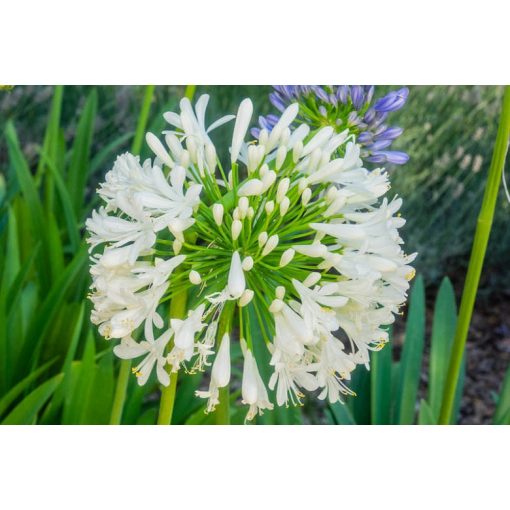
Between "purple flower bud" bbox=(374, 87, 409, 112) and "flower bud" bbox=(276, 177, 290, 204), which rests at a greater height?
"purple flower bud" bbox=(374, 87, 409, 112)

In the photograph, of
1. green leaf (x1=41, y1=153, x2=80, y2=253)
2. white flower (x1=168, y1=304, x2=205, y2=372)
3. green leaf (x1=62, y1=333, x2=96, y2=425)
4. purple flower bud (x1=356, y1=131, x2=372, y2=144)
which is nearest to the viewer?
white flower (x1=168, y1=304, x2=205, y2=372)

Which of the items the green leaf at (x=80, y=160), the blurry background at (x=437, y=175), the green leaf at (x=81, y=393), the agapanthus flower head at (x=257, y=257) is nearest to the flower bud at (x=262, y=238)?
the agapanthus flower head at (x=257, y=257)

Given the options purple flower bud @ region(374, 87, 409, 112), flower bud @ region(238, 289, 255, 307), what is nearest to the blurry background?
purple flower bud @ region(374, 87, 409, 112)

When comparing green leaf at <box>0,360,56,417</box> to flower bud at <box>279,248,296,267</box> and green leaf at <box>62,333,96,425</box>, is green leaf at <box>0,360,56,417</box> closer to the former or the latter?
green leaf at <box>62,333,96,425</box>

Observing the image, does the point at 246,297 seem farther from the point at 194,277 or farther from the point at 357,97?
the point at 357,97
